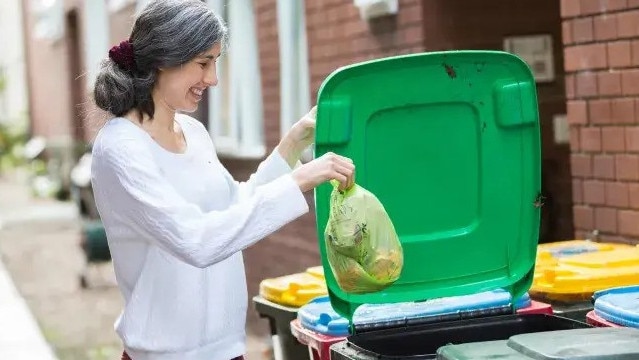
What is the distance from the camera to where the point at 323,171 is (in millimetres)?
3188

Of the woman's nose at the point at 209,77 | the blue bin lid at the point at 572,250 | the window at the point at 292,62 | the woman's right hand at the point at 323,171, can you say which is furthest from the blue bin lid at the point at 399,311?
the window at the point at 292,62

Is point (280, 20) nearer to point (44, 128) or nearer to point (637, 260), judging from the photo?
point (637, 260)

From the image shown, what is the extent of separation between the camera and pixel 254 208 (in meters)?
3.17

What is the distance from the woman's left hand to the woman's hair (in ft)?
1.46

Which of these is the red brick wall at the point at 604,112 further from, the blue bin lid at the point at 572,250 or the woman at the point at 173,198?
the woman at the point at 173,198

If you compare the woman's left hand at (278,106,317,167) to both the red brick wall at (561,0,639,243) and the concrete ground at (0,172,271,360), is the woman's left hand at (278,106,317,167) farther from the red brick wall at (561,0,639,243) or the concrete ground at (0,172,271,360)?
the concrete ground at (0,172,271,360)

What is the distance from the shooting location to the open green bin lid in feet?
11.8

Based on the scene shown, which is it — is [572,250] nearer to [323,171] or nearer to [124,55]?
[323,171]

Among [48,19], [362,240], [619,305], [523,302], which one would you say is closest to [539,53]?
[523,302]

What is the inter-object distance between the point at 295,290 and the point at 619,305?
1.26m

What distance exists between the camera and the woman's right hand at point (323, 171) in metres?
3.19

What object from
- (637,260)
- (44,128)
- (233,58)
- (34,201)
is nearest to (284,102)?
(233,58)

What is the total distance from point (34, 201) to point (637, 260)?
2048 cm

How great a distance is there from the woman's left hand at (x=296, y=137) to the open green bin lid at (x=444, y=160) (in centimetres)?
18
